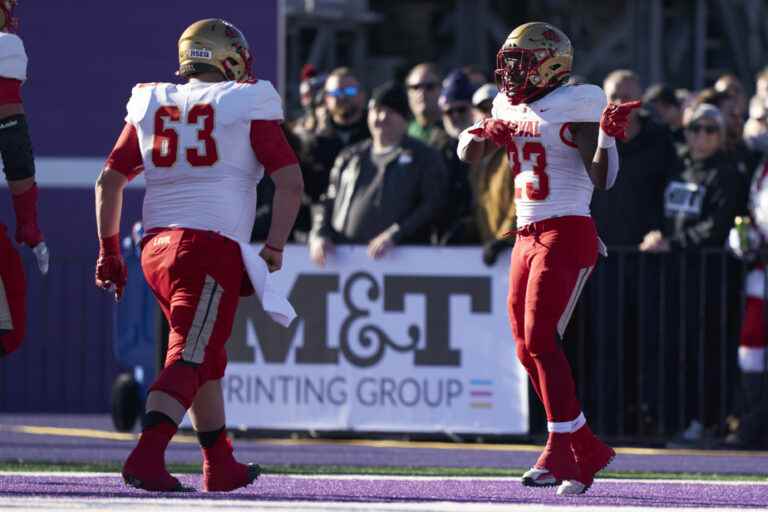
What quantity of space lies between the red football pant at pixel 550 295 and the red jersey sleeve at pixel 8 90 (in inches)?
92.4

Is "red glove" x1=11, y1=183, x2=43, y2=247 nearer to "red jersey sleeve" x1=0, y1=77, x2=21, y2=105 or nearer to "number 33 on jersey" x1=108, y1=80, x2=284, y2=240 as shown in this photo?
"red jersey sleeve" x1=0, y1=77, x2=21, y2=105

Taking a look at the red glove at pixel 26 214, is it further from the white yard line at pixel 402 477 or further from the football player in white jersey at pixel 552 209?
the football player in white jersey at pixel 552 209

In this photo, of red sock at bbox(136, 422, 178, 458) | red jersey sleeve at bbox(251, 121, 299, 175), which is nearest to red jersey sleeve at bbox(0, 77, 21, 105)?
red jersey sleeve at bbox(251, 121, 299, 175)

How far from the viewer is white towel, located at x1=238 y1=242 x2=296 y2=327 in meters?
7.88

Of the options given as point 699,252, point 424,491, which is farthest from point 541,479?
point 699,252

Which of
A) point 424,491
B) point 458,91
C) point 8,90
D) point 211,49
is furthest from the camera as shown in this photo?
point 458,91

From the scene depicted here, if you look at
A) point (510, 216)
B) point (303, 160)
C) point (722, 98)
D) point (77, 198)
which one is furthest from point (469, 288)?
point (77, 198)

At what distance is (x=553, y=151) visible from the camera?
27.9 feet

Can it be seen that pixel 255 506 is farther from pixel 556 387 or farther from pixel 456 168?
pixel 456 168

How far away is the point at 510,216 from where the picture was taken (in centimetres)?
1168

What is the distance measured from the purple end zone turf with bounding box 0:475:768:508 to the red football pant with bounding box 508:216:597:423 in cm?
45

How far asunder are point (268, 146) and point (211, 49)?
491mm

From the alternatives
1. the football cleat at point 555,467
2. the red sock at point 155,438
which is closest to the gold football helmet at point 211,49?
the red sock at point 155,438

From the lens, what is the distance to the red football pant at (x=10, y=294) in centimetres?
816
